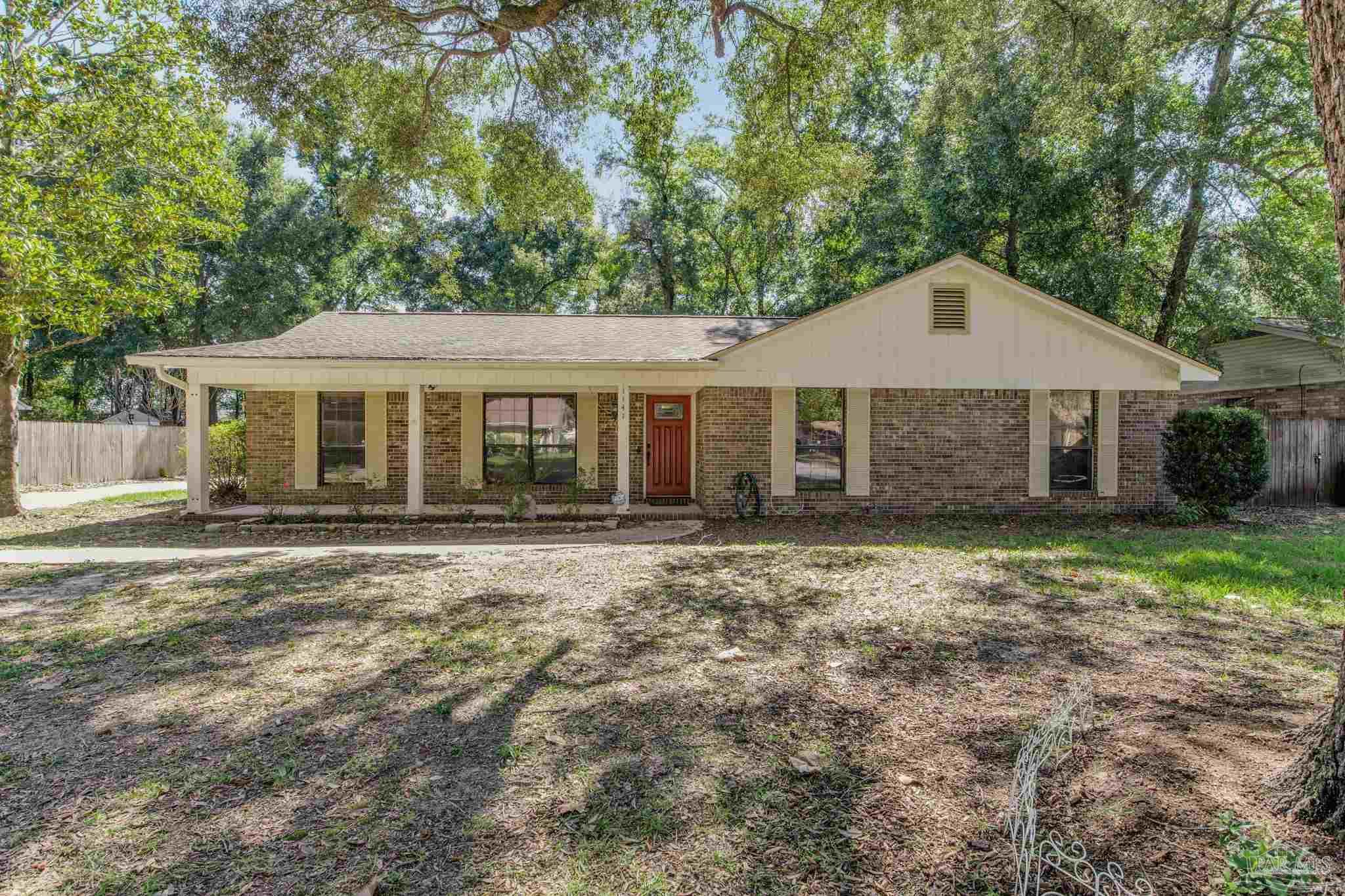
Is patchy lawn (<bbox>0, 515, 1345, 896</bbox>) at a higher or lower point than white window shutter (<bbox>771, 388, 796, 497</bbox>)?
lower

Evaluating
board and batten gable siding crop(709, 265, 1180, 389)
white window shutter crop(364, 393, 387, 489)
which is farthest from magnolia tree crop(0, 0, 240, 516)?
board and batten gable siding crop(709, 265, 1180, 389)

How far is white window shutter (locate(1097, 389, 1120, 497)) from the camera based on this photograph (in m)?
11.6

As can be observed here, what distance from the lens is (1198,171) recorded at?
14.2 meters

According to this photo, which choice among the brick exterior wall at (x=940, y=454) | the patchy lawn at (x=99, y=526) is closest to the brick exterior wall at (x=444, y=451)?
the brick exterior wall at (x=940, y=454)

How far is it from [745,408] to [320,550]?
6752mm

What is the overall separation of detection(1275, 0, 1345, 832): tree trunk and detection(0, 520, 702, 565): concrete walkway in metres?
7.06

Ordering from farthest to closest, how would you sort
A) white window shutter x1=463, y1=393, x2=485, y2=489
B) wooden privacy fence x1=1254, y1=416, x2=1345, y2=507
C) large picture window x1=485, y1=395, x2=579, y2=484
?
wooden privacy fence x1=1254, y1=416, x2=1345, y2=507
large picture window x1=485, y1=395, x2=579, y2=484
white window shutter x1=463, y1=393, x2=485, y2=489

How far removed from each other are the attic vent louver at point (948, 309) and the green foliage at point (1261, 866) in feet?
31.5

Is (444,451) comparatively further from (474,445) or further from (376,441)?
(376,441)

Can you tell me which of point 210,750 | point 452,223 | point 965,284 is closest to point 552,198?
point 965,284

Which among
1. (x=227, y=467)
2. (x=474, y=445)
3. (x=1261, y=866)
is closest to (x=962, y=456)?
(x=474, y=445)

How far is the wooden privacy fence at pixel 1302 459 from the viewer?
1302cm

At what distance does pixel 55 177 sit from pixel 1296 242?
24266mm

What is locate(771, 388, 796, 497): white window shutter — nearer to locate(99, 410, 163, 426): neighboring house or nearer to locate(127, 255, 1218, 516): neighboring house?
locate(127, 255, 1218, 516): neighboring house
